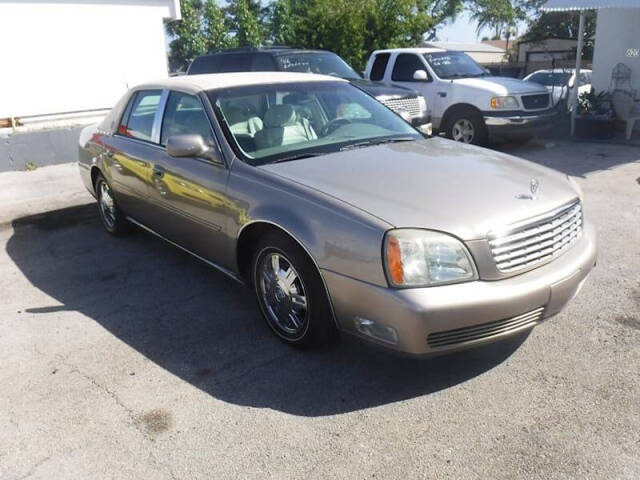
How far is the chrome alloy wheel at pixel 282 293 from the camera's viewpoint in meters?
3.57

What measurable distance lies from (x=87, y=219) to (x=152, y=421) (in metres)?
4.59

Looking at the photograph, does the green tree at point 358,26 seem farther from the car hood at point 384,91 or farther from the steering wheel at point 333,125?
the steering wheel at point 333,125

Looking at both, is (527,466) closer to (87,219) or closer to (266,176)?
(266,176)

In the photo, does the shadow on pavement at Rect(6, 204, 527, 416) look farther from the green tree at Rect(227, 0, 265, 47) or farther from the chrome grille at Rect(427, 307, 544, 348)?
the green tree at Rect(227, 0, 265, 47)

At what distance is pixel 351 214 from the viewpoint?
3174 mm

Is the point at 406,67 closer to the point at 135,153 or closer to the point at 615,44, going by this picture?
the point at 615,44

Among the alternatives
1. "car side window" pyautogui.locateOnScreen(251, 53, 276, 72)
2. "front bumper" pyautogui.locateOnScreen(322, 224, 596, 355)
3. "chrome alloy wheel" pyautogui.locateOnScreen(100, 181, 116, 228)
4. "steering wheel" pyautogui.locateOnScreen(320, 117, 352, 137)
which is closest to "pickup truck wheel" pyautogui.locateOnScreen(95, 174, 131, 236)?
"chrome alloy wheel" pyautogui.locateOnScreen(100, 181, 116, 228)

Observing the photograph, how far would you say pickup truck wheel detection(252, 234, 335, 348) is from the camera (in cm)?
340

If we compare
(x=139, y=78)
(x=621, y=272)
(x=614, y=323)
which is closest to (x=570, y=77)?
(x=139, y=78)

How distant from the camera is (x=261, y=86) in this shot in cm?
449

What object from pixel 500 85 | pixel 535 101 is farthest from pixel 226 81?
pixel 535 101

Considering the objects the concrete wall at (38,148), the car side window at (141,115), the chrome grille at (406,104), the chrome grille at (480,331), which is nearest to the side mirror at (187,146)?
the car side window at (141,115)

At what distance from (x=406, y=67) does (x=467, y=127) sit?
187 centimetres

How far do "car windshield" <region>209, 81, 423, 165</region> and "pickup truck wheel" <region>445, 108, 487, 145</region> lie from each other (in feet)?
19.5
